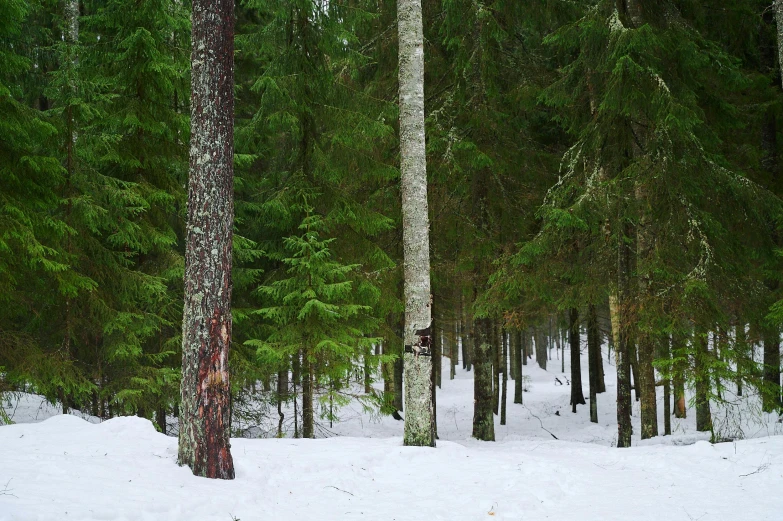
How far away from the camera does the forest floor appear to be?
194 inches

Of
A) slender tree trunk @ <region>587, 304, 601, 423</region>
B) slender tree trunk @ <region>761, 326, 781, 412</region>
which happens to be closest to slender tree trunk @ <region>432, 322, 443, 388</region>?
slender tree trunk @ <region>587, 304, 601, 423</region>

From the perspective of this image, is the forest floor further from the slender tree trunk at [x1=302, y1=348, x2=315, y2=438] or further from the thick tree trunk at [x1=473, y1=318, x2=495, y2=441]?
the thick tree trunk at [x1=473, y1=318, x2=495, y2=441]

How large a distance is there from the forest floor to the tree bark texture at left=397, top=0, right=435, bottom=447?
26.9 inches

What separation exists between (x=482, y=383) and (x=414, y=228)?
5.96 m

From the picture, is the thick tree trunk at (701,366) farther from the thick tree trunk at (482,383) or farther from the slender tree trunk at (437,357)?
the slender tree trunk at (437,357)

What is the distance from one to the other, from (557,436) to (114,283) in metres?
14.4

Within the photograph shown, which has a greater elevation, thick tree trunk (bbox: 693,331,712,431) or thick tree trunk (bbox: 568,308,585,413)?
thick tree trunk (bbox: 693,331,712,431)

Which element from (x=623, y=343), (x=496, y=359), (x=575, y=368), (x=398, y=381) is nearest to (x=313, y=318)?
(x=623, y=343)

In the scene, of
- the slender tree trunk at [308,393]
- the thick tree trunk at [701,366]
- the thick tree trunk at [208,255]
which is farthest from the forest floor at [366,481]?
the slender tree trunk at [308,393]

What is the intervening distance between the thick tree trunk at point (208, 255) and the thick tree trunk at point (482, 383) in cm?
808

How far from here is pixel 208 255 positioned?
20.0ft

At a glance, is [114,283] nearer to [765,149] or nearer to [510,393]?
[765,149]

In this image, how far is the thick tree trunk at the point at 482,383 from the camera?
1311 cm

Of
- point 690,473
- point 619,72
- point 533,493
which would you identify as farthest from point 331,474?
point 619,72
